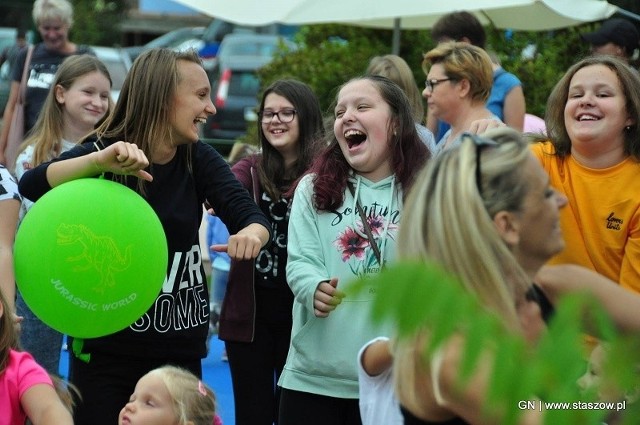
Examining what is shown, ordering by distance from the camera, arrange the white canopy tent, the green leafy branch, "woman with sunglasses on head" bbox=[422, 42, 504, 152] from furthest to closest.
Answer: the white canopy tent < "woman with sunglasses on head" bbox=[422, 42, 504, 152] < the green leafy branch

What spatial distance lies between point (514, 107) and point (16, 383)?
3.92 m

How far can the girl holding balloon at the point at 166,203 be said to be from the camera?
4.22 m

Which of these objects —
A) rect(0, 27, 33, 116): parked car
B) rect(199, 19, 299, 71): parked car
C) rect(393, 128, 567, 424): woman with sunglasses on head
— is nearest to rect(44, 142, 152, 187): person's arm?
rect(393, 128, 567, 424): woman with sunglasses on head

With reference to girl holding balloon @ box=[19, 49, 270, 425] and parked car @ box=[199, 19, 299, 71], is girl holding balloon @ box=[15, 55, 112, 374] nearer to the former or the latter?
girl holding balloon @ box=[19, 49, 270, 425]

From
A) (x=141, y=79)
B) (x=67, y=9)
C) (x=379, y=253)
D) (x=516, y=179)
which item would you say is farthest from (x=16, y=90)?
(x=516, y=179)

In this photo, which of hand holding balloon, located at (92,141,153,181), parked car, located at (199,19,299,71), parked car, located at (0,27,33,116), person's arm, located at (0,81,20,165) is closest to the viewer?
hand holding balloon, located at (92,141,153,181)

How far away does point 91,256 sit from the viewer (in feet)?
12.8

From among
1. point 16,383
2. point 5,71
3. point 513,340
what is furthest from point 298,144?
point 5,71

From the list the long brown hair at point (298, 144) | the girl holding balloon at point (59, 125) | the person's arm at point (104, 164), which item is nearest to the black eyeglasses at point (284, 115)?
the long brown hair at point (298, 144)

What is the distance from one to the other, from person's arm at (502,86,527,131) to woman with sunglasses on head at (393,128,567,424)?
4531 millimetres

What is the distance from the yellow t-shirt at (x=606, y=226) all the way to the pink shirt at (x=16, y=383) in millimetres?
1794

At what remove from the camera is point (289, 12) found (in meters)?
9.05

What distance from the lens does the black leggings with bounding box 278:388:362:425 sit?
423 centimetres

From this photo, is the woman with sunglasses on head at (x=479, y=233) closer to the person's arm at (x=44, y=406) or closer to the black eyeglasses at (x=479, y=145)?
the black eyeglasses at (x=479, y=145)
